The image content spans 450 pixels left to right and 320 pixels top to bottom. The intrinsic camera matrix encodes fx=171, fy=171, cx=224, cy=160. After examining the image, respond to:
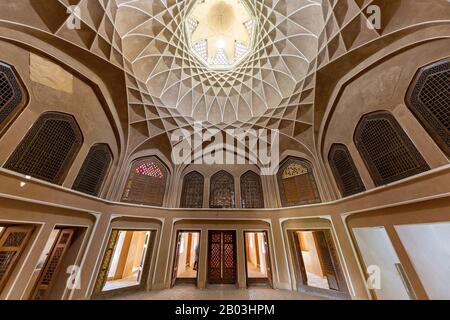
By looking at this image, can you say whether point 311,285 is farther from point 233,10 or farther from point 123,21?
point 233,10

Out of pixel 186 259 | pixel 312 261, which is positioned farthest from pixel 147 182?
pixel 312 261

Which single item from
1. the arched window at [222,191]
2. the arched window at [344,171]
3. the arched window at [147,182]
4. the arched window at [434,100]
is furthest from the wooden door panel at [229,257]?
the arched window at [434,100]

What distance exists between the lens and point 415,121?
4.91m

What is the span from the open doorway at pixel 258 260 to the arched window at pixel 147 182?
5245 millimetres

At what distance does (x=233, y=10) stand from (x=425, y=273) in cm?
1307

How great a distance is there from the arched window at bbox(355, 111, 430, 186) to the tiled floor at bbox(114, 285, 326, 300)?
541 centimetres

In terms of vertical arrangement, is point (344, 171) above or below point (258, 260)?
above

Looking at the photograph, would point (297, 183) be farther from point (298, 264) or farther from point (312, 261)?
point (312, 261)

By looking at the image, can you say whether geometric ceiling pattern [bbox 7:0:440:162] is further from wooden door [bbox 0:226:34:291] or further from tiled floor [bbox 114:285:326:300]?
tiled floor [bbox 114:285:326:300]

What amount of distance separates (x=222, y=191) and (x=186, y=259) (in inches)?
233

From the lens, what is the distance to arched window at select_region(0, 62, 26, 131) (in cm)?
443

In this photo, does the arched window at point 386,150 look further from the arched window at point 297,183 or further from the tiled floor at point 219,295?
the tiled floor at point 219,295

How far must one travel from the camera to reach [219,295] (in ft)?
23.4
